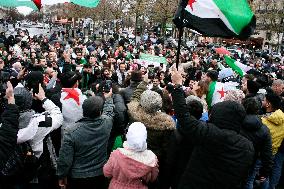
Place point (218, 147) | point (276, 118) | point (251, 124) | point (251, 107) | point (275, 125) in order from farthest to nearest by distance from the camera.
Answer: point (275, 125) < point (276, 118) < point (251, 107) < point (251, 124) < point (218, 147)

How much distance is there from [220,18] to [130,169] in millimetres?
2744

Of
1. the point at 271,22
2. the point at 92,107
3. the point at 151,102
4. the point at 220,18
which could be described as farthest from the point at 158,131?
the point at 271,22

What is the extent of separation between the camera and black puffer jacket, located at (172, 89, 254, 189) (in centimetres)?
324

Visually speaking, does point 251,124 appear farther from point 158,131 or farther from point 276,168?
point 276,168

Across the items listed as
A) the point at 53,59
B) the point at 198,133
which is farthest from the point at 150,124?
the point at 53,59

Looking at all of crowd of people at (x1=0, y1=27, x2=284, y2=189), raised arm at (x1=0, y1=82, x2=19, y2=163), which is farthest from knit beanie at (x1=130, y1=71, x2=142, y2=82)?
raised arm at (x1=0, y1=82, x2=19, y2=163)

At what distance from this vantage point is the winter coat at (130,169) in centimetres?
353

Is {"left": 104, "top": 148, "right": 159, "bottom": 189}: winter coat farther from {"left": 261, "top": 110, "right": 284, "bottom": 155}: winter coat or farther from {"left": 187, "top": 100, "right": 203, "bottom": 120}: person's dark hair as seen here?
{"left": 261, "top": 110, "right": 284, "bottom": 155}: winter coat

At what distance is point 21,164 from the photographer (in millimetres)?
3877

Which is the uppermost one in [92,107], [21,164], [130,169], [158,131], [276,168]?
[92,107]

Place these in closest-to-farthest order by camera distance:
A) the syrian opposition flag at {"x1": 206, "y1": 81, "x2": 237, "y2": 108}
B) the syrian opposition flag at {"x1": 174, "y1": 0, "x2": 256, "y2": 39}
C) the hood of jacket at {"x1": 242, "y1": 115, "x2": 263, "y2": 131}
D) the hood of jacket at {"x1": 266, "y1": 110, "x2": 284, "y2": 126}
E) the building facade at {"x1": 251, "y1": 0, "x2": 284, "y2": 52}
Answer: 1. the hood of jacket at {"x1": 242, "y1": 115, "x2": 263, "y2": 131}
2. the syrian opposition flag at {"x1": 174, "y1": 0, "x2": 256, "y2": 39}
3. the hood of jacket at {"x1": 266, "y1": 110, "x2": 284, "y2": 126}
4. the syrian opposition flag at {"x1": 206, "y1": 81, "x2": 237, "y2": 108}
5. the building facade at {"x1": 251, "y1": 0, "x2": 284, "y2": 52}

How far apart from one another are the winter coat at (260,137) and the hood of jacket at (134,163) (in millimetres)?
1558

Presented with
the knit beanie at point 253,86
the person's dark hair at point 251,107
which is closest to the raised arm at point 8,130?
the person's dark hair at point 251,107

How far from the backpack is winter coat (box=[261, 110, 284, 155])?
10.9ft
